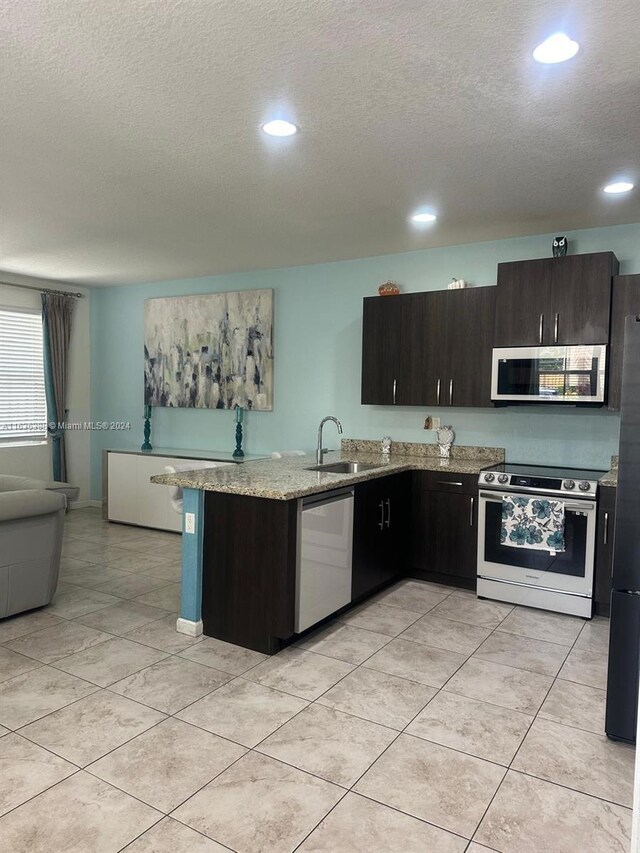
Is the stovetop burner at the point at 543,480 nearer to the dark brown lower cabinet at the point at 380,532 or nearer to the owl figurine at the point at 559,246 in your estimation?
the dark brown lower cabinet at the point at 380,532

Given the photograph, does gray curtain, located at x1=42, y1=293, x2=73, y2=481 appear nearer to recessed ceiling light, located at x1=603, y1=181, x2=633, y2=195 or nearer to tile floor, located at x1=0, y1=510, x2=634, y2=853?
tile floor, located at x1=0, y1=510, x2=634, y2=853

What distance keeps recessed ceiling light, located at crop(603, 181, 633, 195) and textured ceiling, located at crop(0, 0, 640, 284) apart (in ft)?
0.30

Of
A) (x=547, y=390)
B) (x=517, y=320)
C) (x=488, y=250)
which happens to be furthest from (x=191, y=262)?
(x=547, y=390)

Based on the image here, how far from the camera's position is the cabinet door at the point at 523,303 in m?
4.21

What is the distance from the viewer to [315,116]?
265cm

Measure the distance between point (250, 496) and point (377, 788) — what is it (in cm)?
157

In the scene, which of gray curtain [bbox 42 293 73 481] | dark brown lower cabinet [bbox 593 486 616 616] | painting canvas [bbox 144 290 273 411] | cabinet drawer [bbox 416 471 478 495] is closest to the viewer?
dark brown lower cabinet [bbox 593 486 616 616]

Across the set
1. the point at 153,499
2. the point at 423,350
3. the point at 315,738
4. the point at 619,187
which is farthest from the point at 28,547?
the point at 619,187

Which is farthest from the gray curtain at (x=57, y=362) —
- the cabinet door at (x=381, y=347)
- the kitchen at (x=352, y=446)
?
the cabinet door at (x=381, y=347)

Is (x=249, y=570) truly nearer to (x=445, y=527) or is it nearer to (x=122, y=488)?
(x=445, y=527)

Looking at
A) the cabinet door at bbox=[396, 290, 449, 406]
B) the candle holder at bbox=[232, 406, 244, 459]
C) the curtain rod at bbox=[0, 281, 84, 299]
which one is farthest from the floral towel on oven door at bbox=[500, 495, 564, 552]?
the curtain rod at bbox=[0, 281, 84, 299]

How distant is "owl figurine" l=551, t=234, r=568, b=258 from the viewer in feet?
14.1

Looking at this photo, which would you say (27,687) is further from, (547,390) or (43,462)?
(43,462)

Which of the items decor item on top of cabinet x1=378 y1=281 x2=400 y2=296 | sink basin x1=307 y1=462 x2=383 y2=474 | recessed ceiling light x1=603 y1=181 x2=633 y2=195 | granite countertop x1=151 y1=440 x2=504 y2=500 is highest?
recessed ceiling light x1=603 y1=181 x2=633 y2=195
